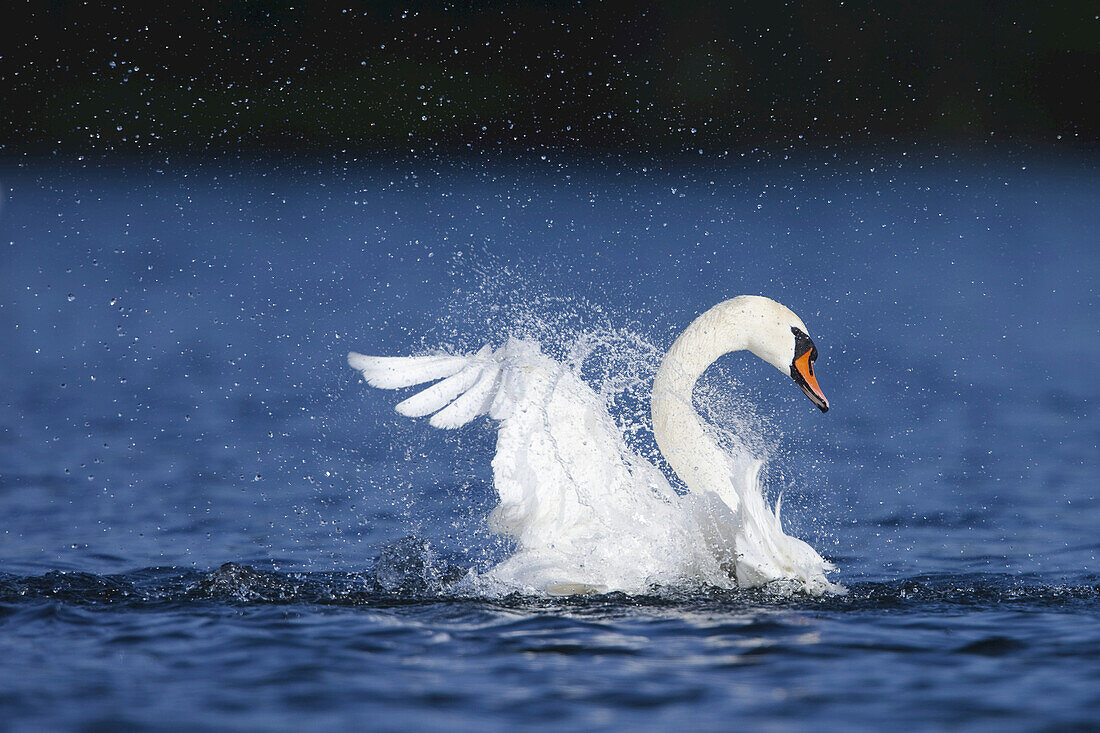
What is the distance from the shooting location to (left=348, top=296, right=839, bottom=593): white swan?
6.39 m

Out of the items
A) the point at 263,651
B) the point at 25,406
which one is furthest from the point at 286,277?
the point at 263,651

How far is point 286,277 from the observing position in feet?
77.1

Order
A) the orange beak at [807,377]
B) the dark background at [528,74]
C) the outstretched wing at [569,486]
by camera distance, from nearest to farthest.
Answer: the outstretched wing at [569,486]
the orange beak at [807,377]
the dark background at [528,74]

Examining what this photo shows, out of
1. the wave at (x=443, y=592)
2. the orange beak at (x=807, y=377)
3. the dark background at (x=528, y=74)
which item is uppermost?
the dark background at (x=528, y=74)

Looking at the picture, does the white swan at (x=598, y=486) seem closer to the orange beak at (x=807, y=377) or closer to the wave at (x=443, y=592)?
the orange beak at (x=807, y=377)

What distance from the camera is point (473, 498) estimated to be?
9.37m

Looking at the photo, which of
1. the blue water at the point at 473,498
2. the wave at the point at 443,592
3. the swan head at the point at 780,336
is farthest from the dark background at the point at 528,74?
the wave at the point at 443,592

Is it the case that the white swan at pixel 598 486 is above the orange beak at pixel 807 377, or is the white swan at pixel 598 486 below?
below

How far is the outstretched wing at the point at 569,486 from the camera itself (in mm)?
6520

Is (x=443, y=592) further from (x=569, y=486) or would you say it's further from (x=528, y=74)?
(x=528, y=74)

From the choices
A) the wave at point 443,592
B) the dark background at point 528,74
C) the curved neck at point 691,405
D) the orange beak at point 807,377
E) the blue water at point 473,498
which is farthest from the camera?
the dark background at point 528,74

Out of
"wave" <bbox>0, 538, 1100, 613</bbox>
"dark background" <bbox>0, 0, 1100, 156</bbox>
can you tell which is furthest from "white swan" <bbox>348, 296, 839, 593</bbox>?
"dark background" <bbox>0, 0, 1100, 156</bbox>

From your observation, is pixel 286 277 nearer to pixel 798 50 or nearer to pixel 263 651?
pixel 263 651

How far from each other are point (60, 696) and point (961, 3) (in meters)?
51.6
